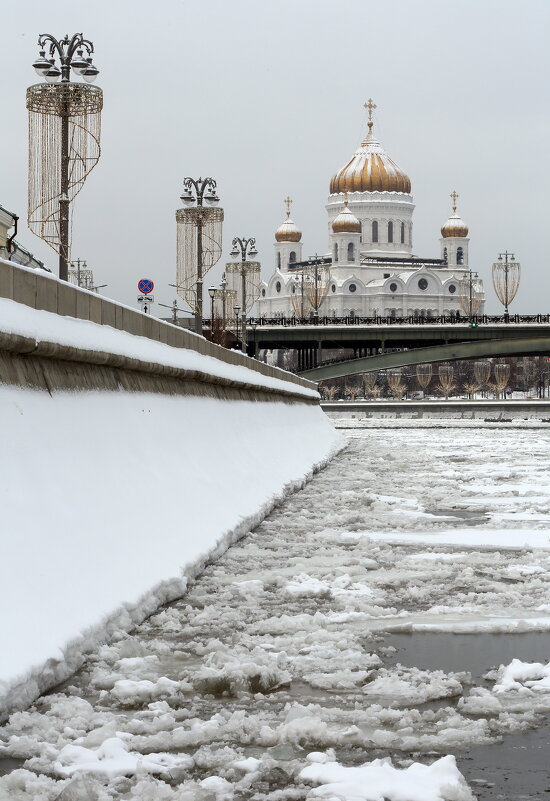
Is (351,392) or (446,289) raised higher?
(446,289)

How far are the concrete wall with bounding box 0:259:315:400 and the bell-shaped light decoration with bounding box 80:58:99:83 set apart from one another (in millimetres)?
4303

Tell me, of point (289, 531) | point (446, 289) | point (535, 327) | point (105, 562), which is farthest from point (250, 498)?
point (446, 289)

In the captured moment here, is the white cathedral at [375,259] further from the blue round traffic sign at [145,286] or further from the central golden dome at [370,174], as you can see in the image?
the blue round traffic sign at [145,286]

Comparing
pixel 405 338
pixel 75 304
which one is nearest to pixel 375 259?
pixel 405 338

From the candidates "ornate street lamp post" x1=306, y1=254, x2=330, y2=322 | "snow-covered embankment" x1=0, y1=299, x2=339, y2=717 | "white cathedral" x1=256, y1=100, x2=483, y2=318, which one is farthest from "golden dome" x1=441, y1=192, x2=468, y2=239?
"snow-covered embankment" x1=0, y1=299, x2=339, y2=717

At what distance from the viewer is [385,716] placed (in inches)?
196

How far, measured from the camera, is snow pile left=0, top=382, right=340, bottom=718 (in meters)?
5.71

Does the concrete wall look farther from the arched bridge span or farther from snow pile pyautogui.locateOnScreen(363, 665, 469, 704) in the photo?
the arched bridge span

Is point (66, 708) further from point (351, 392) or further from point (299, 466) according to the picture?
point (351, 392)

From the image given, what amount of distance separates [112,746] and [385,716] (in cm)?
116

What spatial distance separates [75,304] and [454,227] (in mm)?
183117

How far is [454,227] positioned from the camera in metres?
189

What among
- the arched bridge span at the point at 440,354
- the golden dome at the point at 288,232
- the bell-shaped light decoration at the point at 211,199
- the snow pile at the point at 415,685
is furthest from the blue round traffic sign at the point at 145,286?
the golden dome at the point at 288,232

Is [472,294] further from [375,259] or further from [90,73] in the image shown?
[90,73]
